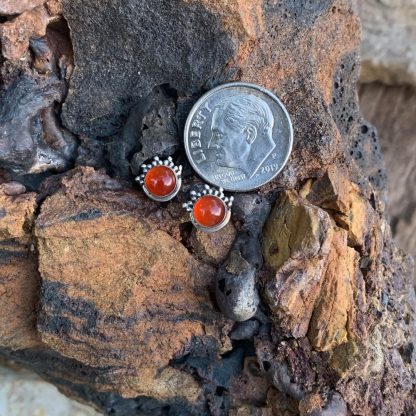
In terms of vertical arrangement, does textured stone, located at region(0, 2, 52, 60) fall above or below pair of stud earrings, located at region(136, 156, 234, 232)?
above

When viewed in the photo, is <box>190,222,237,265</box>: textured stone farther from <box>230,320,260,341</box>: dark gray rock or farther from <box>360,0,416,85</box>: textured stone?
<box>360,0,416,85</box>: textured stone

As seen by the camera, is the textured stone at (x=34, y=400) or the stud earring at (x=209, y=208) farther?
the textured stone at (x=34, y=400)

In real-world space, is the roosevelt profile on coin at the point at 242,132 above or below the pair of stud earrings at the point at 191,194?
above

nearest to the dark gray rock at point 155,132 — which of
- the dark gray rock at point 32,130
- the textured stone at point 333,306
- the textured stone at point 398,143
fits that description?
the dark gray rock at point 32,130

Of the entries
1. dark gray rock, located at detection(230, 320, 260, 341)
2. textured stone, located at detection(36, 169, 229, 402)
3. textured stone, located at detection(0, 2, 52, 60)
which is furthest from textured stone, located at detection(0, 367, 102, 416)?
textured stone, located at detection(0, 2, 52, 60)

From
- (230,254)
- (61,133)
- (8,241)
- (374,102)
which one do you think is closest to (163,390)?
(230,254)

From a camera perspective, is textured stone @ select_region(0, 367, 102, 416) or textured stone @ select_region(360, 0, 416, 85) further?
textured stone @ select_region(360, 0, 416, 85)

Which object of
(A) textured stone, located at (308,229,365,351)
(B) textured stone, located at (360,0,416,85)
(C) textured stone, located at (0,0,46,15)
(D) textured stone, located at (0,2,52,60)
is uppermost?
(B) textured stone, located at (360,0,416,85)

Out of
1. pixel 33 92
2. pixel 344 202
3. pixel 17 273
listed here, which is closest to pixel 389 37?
pixel 344 202

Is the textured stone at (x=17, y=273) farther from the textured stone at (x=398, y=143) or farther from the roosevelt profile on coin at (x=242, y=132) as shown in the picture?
the textured stone at (x=398, y=143)

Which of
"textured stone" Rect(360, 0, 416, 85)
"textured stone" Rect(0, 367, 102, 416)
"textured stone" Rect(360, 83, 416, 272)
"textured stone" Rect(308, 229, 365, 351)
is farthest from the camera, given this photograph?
"textured stone" Rect(360, 83, 416, 272)
